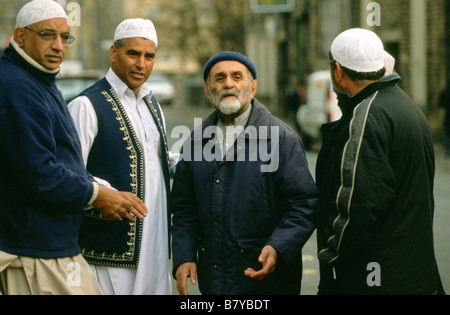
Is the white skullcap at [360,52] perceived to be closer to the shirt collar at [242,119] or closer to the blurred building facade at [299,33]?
the shirt collar at [242,119]

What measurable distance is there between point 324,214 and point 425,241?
480 mm

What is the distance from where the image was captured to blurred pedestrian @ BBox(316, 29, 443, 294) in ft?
10.6

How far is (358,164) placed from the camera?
324 centimetres

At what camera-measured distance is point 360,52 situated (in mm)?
3381

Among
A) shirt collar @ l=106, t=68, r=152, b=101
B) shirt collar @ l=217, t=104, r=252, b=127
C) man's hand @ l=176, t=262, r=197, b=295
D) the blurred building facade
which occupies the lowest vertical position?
man's hand @ l=176, t=262, r=197, b=295

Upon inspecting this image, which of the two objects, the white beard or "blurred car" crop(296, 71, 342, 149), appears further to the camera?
"blurred car" crop(296, 71, 342, 149)

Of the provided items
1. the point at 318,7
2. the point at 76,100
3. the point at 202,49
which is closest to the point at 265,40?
the point at 202,49

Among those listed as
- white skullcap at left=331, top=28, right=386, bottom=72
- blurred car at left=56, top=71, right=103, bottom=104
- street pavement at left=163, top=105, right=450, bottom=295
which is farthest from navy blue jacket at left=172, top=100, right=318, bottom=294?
blurred car at left=56, top=71, right=103, bottom=104

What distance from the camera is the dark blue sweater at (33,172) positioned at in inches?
120

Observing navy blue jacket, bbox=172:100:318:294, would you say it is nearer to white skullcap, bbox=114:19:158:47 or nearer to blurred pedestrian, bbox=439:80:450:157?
white skullcap, bbox=114:19:158:47

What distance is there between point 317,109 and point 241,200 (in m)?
14.0

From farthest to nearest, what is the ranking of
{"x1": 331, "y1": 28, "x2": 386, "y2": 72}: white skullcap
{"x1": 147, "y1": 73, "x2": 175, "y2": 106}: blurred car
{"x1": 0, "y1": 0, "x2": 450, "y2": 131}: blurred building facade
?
{"x1": 147, "y1": 73, "x2": 175, "y2": 106}: blurred car → {"x1": 0, "y1": 0, "x2": 450, "y2": 131}: blurred building facade → {"x1": 331, "y1": 28, "x2": 386, "y2": 72}: white skullcap

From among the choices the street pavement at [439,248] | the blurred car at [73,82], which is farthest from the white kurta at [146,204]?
the blurred car at [73,82]
